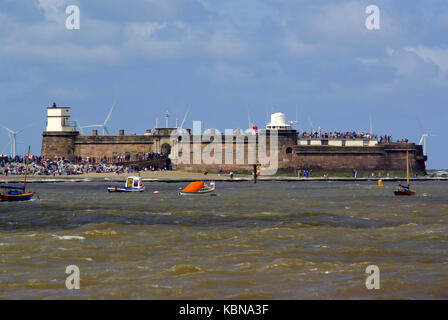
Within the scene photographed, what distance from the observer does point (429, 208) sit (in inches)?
1689

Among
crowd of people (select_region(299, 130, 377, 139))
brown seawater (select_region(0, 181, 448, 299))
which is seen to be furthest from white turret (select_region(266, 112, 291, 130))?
brown seawater (select_region(0, 181, 448, 299))

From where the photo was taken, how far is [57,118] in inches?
4528

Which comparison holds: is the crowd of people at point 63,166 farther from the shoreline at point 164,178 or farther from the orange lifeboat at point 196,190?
the orange lifeboat at point 196,190

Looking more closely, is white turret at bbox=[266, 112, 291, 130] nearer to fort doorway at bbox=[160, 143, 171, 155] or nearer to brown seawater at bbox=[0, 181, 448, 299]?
fort doorway at bbox=[160, 143, 171, 155]

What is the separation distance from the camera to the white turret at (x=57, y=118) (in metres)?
115

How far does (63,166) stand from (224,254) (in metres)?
87.9

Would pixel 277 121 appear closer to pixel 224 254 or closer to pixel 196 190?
pixel 196 190

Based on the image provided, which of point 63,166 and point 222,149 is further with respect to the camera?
point 222,149

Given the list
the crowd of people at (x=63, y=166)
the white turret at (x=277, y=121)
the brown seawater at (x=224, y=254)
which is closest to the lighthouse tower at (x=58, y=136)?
the crowd of people at (x=63, y=166)

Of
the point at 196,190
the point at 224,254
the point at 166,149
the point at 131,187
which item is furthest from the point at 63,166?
the point at 224,254
